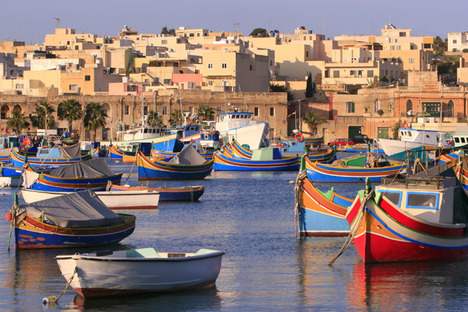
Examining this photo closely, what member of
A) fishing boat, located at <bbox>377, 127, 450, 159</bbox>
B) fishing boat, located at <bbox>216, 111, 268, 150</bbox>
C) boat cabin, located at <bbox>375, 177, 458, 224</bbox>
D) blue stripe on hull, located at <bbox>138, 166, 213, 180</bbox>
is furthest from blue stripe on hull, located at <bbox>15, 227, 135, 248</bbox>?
fishing boat, located at <bbox>216, 111, 268, 150</bbox>

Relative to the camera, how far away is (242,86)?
95250 millimetres

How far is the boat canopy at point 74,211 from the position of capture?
24652mm

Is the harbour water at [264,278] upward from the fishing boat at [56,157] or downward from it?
upward

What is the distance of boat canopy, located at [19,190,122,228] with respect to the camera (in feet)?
80.9

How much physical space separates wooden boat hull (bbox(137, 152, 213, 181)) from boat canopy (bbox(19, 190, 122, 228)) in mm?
24976

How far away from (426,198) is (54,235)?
9.86 m

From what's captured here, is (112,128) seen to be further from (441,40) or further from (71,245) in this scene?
(441,40)

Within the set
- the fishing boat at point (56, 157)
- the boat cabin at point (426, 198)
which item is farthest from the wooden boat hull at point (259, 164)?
the boat cabin at point (426, 198)

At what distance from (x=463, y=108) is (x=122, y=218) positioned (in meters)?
65.8

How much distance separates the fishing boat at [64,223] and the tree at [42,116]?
6596cm

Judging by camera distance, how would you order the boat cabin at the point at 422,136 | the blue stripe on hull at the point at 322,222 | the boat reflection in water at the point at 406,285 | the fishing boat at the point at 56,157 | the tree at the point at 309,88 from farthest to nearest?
the tree at the point at 309,88
the boat cabin at the point at 422,136
the fishing boat at the point at 56,157
the blue stripe on hull at the point at 322,222
the boat reflection in water at the point at 406,285

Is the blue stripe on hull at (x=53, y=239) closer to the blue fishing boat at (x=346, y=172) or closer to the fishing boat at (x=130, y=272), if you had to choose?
the fishing boat at (x=130, y=272)

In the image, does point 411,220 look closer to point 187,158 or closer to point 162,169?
point 162,169

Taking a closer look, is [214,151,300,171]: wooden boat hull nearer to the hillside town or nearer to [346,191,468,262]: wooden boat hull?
the hillside town
